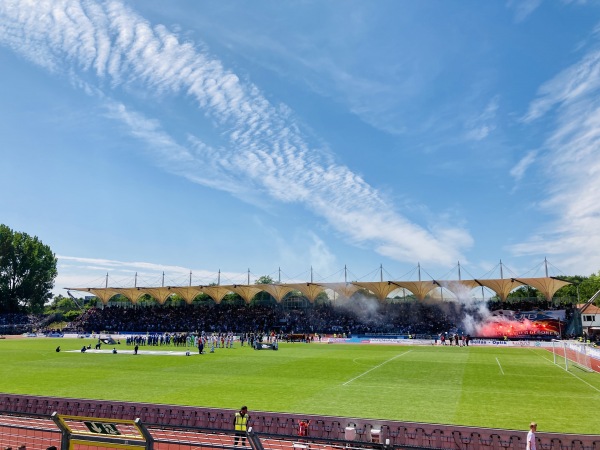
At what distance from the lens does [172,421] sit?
637 inches

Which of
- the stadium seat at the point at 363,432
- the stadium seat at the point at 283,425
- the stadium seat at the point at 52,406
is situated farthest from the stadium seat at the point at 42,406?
the stadium seat at the point at 363,432

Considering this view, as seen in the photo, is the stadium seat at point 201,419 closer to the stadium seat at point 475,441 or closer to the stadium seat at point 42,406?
the stadium seat at point 42,406

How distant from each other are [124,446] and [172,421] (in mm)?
10273

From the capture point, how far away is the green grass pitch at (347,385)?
1881 centimetres

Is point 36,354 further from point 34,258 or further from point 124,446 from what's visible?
point 34,258

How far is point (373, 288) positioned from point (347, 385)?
58232 mm

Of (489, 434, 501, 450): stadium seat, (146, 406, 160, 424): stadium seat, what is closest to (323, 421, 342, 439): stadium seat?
(489, 434, 501, 450): stadium seat

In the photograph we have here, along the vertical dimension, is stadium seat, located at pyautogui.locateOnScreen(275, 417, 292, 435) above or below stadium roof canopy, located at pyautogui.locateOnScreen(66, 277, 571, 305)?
below

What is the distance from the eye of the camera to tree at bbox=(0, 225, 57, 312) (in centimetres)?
10462

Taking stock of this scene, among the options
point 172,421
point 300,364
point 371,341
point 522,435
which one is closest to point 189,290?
point 371,341

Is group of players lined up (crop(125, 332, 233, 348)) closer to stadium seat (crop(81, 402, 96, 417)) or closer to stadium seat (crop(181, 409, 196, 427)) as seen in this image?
stadium seat (crop(81, 402, 96, 417))

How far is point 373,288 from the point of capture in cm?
8294

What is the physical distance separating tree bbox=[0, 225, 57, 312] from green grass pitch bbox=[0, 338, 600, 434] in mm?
76786

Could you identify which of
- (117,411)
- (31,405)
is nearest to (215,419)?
(117,411)
